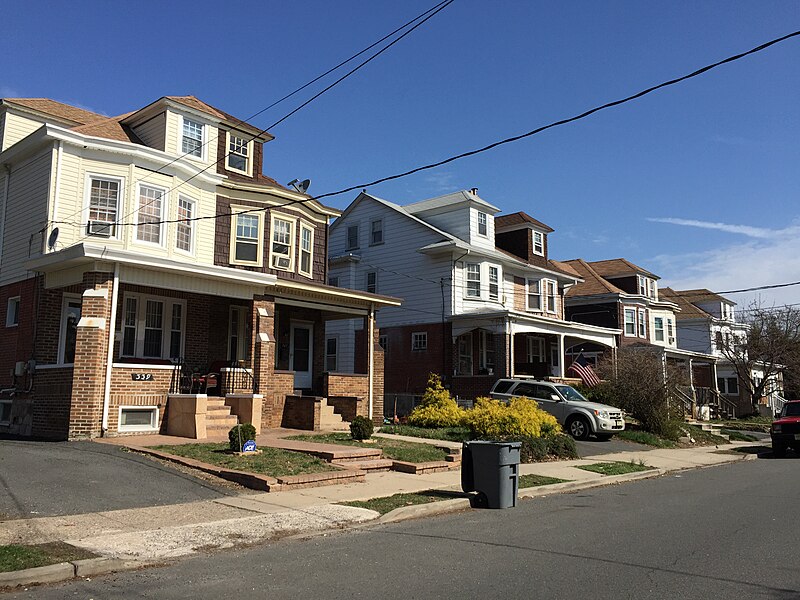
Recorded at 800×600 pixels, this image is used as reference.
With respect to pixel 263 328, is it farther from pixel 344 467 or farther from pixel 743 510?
pixel 743 510

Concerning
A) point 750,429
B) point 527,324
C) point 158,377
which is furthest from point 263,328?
point 750,429

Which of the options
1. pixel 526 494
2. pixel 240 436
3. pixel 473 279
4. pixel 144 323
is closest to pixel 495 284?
pixel 473 279

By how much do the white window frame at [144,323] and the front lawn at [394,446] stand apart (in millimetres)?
4861

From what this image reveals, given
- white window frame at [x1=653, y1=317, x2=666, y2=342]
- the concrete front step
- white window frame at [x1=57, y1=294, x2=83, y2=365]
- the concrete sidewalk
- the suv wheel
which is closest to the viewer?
the concrete sidewalk

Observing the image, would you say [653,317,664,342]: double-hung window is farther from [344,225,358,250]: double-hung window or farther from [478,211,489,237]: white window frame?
[344,225,358,250]: double-hung window

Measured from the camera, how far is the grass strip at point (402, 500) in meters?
10.2

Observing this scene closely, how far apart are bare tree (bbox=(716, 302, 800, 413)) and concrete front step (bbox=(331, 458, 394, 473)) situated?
1301 inches

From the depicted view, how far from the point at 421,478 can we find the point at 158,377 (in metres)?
7.22

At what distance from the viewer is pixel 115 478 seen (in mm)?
11000

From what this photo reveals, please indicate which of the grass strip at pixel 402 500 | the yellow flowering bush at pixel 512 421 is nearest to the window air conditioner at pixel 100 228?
the yellow flowering bush at pixel 512 421

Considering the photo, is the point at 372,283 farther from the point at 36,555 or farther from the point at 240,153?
the point at 36,555

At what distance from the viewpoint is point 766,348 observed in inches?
1624

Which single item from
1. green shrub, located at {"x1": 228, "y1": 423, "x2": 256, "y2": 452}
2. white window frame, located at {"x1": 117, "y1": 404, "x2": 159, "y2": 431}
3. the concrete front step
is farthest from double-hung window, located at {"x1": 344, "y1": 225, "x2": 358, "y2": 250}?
green shrub, located at {"x1": 228, "y1": 423, "x2": 256, "y2": 452}

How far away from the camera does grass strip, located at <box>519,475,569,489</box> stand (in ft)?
43.0
